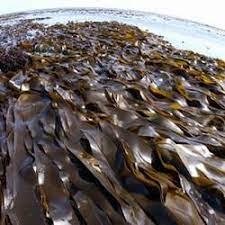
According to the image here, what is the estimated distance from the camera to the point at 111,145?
2172 millimetres

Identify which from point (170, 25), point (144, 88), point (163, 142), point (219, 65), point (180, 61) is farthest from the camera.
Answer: point (170, 25)

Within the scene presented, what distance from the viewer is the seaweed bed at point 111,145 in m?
1.79

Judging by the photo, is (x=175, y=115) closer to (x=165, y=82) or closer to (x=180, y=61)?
(x=165, y=82)

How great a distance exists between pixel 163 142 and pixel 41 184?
0.67 m

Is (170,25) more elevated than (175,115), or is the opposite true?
(175,115)

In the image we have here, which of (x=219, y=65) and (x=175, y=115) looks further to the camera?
(x=219, y=65)

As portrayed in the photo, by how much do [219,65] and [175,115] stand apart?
2.05m

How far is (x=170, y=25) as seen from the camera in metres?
8.49

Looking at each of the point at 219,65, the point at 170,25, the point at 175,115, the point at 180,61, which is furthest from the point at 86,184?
the point at 170,25

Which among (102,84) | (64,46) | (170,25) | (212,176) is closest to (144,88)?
(102,84)

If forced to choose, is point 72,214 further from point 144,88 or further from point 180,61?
point 180,61

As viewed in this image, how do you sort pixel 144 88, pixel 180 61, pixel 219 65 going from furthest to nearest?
pixel 219 65 → pixel 180 61 → pixel 144 88

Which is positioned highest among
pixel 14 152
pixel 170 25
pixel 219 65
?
pixel 14 152

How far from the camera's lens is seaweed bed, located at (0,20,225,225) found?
179 cm
